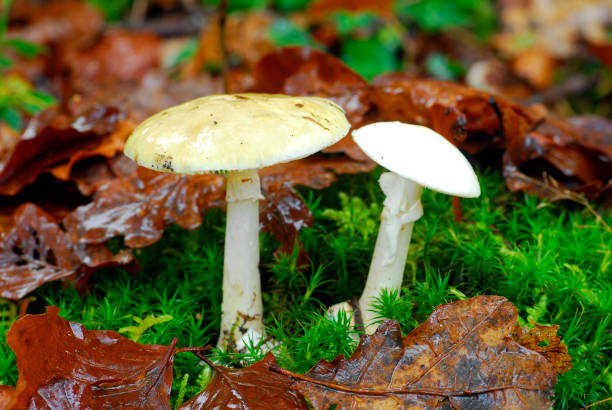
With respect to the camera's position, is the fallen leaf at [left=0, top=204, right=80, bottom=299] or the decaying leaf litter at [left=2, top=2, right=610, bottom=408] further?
the decaying leaf litter at [left=2, top=2, right=610, bottom=408]

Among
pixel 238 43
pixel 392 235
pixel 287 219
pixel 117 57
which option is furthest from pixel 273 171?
pixel 117 57

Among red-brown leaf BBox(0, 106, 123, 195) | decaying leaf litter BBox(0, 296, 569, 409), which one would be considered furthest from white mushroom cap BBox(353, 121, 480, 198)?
red-brown leaf BBox(0, 106, 123, 195)

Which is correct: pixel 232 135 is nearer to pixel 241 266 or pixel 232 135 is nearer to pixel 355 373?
pixel 241 266

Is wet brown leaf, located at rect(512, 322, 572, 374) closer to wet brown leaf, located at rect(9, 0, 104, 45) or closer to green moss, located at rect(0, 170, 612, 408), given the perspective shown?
green moss, located at rect(0, 170, 612, 408)

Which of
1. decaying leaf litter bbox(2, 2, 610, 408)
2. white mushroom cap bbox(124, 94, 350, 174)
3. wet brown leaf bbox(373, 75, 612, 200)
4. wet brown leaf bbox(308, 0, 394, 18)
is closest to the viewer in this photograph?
white mushroom cap bbox(124, 94, 350, 174)

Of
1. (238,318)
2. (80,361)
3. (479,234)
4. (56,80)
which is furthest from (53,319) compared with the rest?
(56,80)
